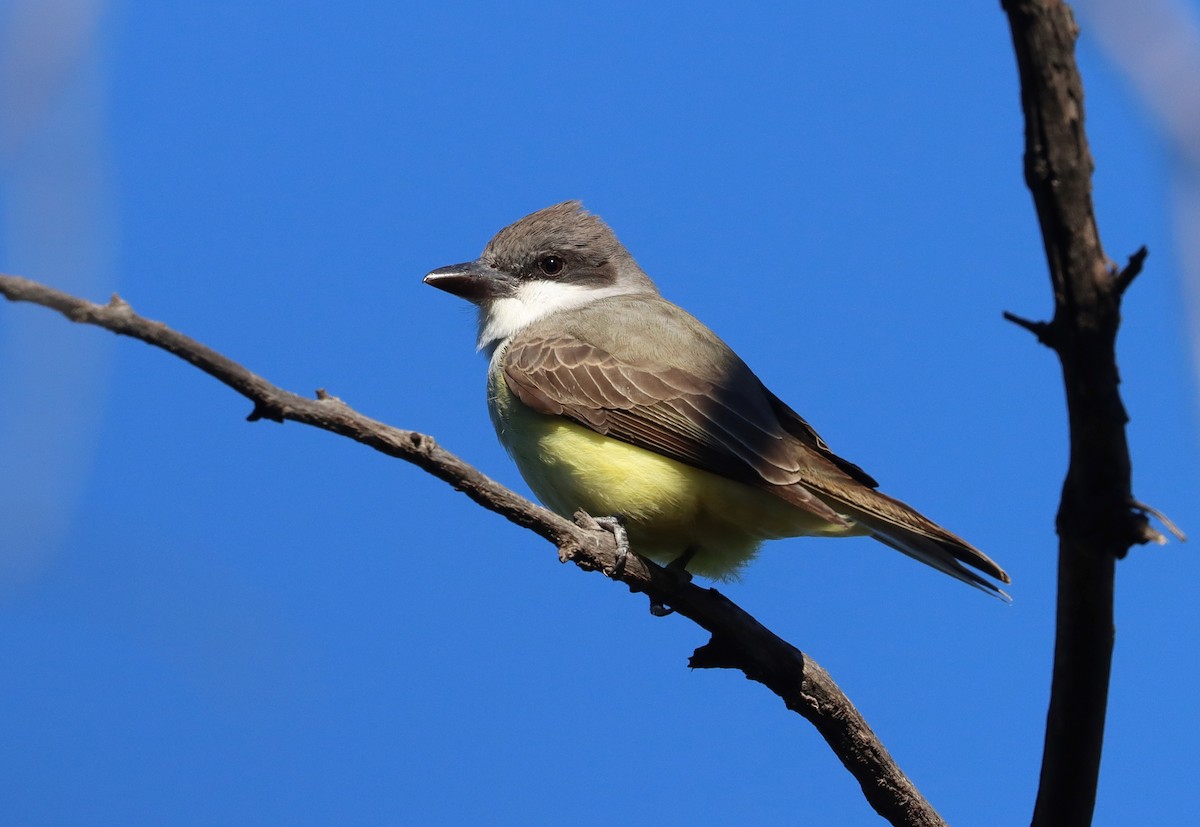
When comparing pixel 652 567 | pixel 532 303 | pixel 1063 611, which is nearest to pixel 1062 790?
pixel 1063 611

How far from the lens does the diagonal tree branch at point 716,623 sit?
11.7 feet

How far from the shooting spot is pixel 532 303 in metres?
6.80

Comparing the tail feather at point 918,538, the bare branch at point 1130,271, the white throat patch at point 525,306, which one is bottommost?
the bare branch at point 1130,271

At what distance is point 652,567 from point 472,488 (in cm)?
115

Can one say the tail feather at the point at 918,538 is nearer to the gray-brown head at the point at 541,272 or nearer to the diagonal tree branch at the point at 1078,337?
the diagonal tree branch at the point at 1078,337

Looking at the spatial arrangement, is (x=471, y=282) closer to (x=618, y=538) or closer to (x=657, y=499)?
(x=657, y=499)

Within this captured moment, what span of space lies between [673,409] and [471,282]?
177 centimetres

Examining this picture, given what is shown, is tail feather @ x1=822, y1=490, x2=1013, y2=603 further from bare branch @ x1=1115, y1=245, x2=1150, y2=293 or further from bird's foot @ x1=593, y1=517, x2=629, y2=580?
bare branch @ x1=1115, y1=245, x2=1150, y2=293

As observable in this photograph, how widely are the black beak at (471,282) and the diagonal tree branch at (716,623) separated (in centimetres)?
249

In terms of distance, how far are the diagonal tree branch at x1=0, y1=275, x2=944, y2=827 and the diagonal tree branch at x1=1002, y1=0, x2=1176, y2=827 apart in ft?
3.84

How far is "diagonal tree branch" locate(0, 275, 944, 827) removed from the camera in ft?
11.7

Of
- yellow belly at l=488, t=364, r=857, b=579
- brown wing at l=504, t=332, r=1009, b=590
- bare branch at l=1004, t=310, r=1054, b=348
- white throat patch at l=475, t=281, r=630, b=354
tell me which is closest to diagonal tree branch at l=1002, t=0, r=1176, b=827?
bare branch at l=1004, t=310, r=1054, b=348

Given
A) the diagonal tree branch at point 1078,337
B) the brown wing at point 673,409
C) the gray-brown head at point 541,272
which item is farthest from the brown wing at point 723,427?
the diagonal tree branch at point 1078,337

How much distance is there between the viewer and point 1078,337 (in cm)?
291
